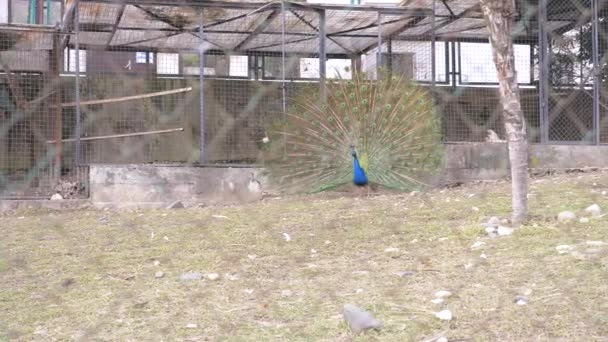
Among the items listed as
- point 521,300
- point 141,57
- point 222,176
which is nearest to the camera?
point 521,300

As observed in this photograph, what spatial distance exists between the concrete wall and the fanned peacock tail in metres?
0.93

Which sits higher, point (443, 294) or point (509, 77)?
point (509, 77)

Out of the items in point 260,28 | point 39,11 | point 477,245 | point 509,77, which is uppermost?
point 39,11

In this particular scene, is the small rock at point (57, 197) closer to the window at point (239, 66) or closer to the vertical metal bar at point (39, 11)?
the vertical metal bar at point (39, 11)

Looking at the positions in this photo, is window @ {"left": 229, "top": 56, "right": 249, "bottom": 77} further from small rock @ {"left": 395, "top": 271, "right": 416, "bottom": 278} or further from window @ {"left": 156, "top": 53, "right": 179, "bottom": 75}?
small rock @ {"left": 395, "top": 271, "right": 416, "bottom": 278}

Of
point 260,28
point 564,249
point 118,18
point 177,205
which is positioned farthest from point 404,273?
point 260,28

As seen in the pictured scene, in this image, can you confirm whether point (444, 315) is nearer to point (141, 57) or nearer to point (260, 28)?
point (260, 28)

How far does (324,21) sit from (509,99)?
437 centimetres

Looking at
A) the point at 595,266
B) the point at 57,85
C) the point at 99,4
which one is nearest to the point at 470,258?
the point at 595,266

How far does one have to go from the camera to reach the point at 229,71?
9.95 m

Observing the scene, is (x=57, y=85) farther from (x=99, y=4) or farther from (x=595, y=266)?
(x=595, y=266)

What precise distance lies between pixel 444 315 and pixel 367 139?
14.4 ft

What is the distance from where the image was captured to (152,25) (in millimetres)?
8766

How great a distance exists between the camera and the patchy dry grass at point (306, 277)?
2.83 metres
